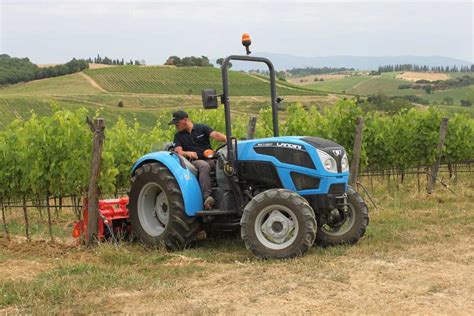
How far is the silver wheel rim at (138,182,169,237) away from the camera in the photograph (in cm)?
699

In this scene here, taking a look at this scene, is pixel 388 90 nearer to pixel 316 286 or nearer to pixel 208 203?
pixel 208 203

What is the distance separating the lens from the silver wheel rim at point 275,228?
6027 millimetres

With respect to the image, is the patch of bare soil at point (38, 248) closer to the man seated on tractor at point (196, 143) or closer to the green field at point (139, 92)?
the man seated on tractor at point (196, 143)

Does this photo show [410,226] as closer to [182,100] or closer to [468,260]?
[468,260]

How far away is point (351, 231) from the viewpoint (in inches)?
264

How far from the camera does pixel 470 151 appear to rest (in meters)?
16.0

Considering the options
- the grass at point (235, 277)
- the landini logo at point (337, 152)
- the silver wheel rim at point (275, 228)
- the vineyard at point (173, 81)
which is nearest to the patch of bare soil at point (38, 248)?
the grass at point (235, 277)

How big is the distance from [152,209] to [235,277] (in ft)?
6.76

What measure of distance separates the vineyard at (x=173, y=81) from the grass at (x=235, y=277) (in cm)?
6426

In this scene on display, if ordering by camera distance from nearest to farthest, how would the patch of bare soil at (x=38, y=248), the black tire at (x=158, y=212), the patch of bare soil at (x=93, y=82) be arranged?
1. the black tire at (x=158, y=212)
2. the patch of bare soil at (x=38, y=248)
3. the patch of bare soil at (x=93, y=82)

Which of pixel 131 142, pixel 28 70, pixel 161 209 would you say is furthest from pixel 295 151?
pixel 28 70

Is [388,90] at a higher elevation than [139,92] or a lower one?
lower

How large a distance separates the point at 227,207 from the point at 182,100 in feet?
202

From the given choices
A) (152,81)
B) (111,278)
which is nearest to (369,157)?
(111,278)
